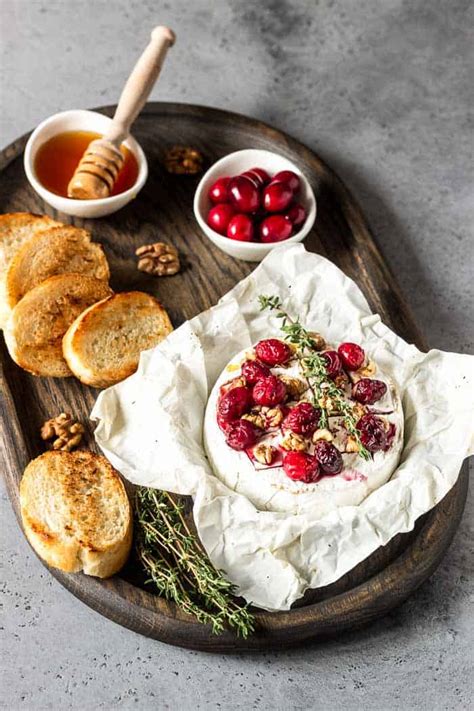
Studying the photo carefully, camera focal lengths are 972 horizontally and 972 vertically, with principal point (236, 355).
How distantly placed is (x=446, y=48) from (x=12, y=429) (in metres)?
2.80

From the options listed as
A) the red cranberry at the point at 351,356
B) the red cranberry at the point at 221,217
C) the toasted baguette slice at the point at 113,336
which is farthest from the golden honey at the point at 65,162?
the red cranberry at the point at 351,356

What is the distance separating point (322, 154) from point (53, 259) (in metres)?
1.38

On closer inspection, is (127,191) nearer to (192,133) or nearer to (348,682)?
(192,133)

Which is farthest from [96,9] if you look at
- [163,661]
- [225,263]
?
[163,661]

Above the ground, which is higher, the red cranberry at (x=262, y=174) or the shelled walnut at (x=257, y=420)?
the red cranberry at (x=262, y=174)

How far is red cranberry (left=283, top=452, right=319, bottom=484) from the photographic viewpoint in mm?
2791

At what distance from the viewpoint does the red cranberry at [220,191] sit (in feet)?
11.8

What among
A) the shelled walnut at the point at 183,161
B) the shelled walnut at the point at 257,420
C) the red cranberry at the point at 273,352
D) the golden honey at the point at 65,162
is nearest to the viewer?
the shelled walnut at the point at 257,420

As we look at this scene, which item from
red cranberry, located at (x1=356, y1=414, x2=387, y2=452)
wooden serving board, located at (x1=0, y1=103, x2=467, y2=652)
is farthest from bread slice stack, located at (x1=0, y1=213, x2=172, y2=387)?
red cranberry, located at (x1=356, y1=414, x2=387, y2=452)

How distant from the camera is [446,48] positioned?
457 centimetres

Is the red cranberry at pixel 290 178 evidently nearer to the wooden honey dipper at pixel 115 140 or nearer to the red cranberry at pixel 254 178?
the red cranberry at pixel 254 178

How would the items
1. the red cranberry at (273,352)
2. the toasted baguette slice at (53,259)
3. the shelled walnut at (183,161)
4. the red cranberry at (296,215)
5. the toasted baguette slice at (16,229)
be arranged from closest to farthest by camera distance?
1. the red cranberry at (273,352)
2. the toasted baguette slice at (53,259)
3. the toasted baguette slice at (16,229)
4. the red cranberry at (296,215)
5. the shelled walnut at (183,161)

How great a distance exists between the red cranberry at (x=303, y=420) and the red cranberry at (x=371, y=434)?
13 centimetres

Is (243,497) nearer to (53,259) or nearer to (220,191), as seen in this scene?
(53,259)
